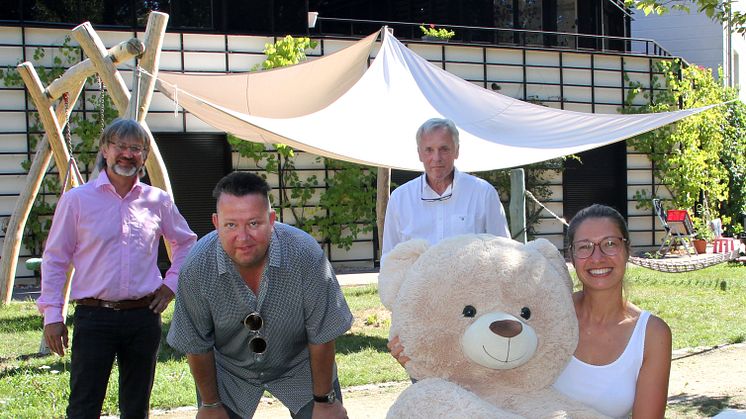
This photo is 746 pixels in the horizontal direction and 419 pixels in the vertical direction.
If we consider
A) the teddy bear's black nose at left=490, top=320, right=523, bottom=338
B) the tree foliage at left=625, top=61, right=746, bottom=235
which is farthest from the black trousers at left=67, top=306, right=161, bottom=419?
the tree foliage at left=625, top=61, right=746, bottom=235

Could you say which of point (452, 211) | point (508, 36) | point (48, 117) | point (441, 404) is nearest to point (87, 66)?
point (48, 117)

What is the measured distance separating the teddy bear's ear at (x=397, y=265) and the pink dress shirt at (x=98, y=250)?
4.06 feet

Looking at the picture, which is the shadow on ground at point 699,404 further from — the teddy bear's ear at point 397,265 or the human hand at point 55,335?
the human hand at point 55,335

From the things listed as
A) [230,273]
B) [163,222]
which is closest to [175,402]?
[163,222]

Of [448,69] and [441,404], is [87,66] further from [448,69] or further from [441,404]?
[448,69]

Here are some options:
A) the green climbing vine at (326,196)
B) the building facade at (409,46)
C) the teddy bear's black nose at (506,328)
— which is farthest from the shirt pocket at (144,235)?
the green climbing vine at (326,196)

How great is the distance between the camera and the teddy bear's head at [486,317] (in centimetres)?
223

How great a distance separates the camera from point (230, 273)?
2.61 meters

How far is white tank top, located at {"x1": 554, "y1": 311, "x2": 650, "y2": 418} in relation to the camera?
2318 mm

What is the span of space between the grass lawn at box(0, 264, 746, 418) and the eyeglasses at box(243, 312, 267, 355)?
47.0 inches

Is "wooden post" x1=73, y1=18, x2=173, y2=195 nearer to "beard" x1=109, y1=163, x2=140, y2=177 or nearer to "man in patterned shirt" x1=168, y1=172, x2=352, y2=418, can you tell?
"beard" x1=109, y1=163, x2=140, y2=177

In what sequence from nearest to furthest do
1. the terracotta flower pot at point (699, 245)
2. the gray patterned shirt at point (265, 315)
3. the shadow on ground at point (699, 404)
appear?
the gray patterned shirt at point (265, 315), the shadow on ground at point (699, 404), the terracotta flower pot at point (699, 245)

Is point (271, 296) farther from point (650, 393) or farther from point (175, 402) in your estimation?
point (175, 402)

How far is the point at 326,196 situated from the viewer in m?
11.8
